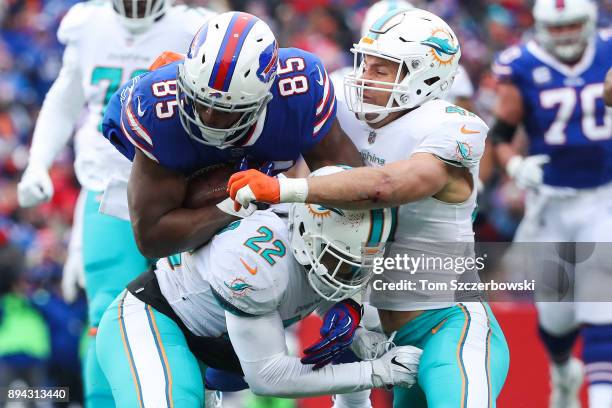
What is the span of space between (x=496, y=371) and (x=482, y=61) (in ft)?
22.4

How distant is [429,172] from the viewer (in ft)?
11.8

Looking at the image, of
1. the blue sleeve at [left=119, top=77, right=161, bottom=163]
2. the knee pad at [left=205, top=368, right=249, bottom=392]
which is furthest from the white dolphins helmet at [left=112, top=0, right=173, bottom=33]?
the knee pad at [left=205, top=368, right=249, bottom=392]

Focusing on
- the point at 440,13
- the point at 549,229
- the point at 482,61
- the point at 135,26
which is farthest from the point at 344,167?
the point at 440,13

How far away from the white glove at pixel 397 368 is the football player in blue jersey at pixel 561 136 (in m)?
2.22

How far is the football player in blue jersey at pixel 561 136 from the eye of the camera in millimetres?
5941

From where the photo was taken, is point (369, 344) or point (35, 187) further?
point (35, 187)


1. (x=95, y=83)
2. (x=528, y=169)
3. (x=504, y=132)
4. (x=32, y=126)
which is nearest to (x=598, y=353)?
(x=528, y=169)

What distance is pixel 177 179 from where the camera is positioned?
3.83m

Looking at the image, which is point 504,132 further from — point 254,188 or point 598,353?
point 254,188

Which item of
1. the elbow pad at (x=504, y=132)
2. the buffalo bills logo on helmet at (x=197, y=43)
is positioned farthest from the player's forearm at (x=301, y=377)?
the elbow pad at (x=504, y=132)

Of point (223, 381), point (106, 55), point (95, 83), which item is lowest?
point (223, 381)

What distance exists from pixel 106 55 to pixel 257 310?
7.12 ft

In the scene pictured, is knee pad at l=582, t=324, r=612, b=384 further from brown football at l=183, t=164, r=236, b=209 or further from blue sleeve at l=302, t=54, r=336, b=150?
brown football at l=183, t=164, r=236, b=209

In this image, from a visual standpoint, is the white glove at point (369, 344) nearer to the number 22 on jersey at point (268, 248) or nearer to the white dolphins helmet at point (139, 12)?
the number 22 on jersey at point (268, 248)
